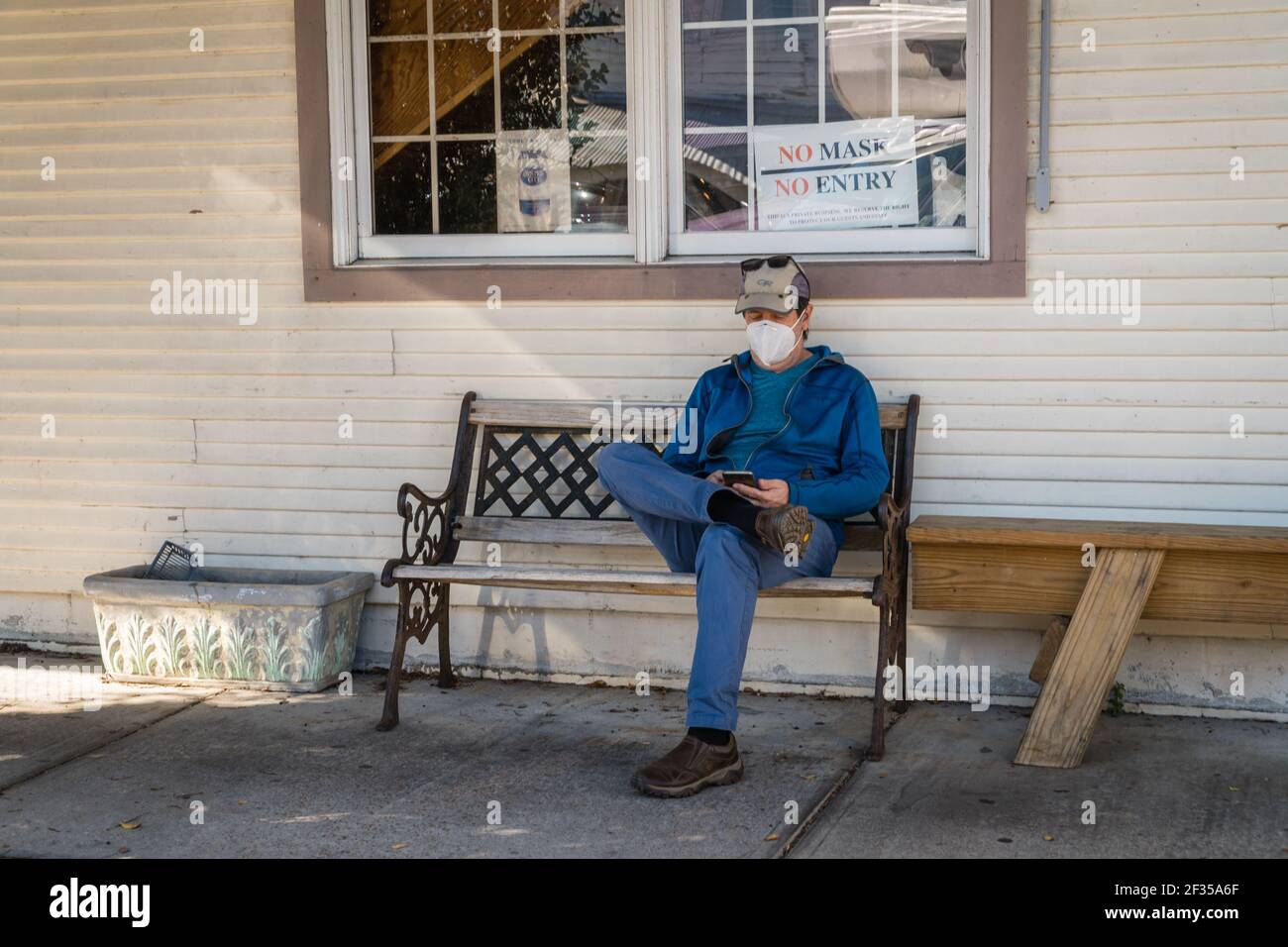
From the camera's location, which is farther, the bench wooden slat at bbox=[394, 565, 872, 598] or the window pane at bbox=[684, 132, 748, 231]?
the window pane at bbox=[684, 132, 748, 231]

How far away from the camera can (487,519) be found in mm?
5273

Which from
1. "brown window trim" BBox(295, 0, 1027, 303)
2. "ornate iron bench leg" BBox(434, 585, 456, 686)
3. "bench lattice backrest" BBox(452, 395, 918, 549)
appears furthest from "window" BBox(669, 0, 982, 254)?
"ornate iron bench leg" BBox(434, 585, 456, 686)

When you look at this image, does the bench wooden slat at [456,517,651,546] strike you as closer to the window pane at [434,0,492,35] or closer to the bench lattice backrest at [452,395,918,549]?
the bench lattice backrest at [452,395,918,549]

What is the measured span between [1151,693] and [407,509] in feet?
8.41

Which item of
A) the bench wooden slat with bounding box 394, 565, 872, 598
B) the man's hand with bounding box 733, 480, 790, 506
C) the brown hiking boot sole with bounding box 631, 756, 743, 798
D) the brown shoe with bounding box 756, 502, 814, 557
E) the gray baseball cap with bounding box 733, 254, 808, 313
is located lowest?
the brown hiking boot sole with bounding box 631, 756, 743, 798

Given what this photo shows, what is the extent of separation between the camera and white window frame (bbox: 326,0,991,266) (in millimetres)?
5004

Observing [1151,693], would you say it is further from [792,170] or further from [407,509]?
[407,509]

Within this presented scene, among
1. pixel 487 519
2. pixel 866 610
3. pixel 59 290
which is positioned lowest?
pixel 866 610

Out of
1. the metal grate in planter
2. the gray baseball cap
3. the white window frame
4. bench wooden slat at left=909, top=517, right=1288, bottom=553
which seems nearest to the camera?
bench wooden slat at left=909, top=517, right=1288, bottom=553

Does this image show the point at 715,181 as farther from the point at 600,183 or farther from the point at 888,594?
the point at 888,594

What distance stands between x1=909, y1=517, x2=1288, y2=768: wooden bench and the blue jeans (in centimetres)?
46

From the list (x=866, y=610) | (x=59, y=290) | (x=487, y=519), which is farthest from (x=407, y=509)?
(x=59, y=290)

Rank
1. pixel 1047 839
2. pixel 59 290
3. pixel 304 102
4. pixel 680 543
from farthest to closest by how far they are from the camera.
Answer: pixel 59 290 < pixel 304 102 < pixel 680 543 < pixel 1047 839

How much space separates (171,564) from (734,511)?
253cm
